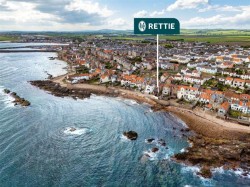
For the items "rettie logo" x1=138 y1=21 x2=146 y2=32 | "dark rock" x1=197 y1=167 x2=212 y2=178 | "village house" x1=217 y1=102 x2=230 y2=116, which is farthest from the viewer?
"rettie logo" x1=138 y1=21 x2=146 y2=32

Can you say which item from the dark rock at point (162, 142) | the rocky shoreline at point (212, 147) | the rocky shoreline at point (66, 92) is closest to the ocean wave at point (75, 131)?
the dark rock at point (162, 142)

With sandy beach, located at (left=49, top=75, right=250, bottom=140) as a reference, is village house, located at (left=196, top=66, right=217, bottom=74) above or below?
above

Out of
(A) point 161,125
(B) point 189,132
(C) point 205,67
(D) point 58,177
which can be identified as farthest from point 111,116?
(C) point 205,67

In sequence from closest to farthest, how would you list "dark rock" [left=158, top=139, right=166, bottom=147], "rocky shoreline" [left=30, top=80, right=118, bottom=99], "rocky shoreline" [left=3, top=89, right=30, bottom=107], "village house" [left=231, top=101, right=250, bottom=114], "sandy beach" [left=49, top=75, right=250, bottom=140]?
"dark rock" [left=158, top=139, right=166, bottom=147], "sandy beach" [left=49, top=75, right=250, bottom=140], "village house" [left=231, top=101, right=250, bottom=114], "rocky shoreline" [left=3, top=89, right=30, bottom=107], "rocky shoreline" [left=30, top=80, right=118, bottom=99]

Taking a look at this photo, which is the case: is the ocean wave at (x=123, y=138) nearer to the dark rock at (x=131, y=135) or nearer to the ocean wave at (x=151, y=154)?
the dark rock at (x=131, y=135)

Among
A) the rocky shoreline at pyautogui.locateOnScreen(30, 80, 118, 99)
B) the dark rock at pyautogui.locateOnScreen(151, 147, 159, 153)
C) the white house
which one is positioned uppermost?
the white house

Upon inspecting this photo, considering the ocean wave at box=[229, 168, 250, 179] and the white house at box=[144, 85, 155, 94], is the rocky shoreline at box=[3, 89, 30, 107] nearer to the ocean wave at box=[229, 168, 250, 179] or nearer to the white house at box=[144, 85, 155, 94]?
the white house at box=[144, 85, 155, 94]

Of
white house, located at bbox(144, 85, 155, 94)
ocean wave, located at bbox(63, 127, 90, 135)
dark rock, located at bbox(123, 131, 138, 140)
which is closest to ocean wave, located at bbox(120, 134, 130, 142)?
dark rock, located at bbox(123, 131, 138, 140)

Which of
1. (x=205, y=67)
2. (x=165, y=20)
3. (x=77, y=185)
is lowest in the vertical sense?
(x=77, y=185)

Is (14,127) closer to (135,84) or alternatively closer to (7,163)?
(7,163)
